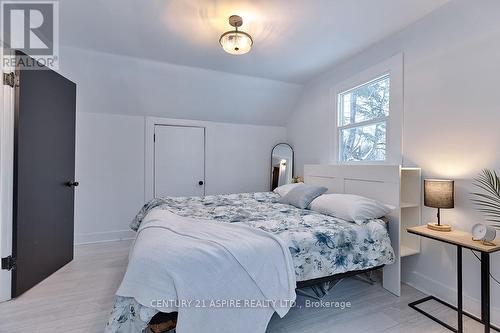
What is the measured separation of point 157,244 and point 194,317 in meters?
0.44

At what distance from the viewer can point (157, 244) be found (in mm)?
1379

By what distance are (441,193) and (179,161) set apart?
3.37m

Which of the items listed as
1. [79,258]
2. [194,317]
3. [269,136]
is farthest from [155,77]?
[194,317]

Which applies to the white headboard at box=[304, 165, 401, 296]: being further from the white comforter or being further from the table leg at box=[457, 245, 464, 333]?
the white comforter

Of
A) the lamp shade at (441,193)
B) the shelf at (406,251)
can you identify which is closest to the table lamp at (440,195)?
the lamp shade at (441,193)

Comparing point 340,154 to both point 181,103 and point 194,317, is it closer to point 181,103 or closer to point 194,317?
point 181,103

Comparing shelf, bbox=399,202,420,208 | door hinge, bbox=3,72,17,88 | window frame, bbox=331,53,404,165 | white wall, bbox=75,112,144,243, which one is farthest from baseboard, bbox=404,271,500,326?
door hinge, bbox=3,72,17,88

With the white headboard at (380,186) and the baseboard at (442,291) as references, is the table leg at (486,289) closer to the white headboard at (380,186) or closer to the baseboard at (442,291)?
the baseboard at (442,291)

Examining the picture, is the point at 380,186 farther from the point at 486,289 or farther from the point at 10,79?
the point at 10,79

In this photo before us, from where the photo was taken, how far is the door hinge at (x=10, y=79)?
1.99 m

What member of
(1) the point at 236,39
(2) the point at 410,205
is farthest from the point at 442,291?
(1) the point at 236,39

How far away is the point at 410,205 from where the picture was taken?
7.27ft

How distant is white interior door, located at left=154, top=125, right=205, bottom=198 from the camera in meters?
3.81

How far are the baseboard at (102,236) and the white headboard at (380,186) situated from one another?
301 cm
